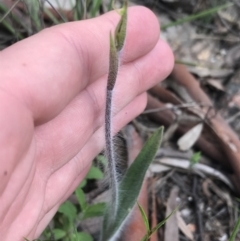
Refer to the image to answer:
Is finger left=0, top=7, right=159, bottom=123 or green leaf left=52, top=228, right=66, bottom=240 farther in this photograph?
green leaf left=52, top=228, right=66, bottom=240

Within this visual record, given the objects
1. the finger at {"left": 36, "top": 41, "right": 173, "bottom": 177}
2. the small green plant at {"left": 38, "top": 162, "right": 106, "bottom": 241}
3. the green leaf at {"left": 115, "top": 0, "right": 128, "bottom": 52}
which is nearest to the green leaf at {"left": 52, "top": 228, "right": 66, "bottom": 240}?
the small green plant at {"left": 38, "top": 162, "right": 106, "bottom": 241}

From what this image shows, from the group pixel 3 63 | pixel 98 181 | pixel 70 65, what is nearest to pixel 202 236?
pixel 98 181

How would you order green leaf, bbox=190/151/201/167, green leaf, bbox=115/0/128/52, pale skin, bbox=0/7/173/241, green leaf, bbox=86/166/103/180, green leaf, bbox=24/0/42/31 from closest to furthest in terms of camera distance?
green leaf, bbox=115/0/128/52, pale skin, bbox=0/7/173/241, green leaf, bbox=24/0/42/31, green leaf, bbox=86/166/103/180, green leaf, bbox=190/151/201/167

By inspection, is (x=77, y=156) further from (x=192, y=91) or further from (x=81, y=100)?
(x=192, y=91)

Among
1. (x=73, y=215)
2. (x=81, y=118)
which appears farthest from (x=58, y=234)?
(x=81, y=118)

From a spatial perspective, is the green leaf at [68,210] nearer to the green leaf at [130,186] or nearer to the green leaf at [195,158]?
the green leaf at [130,186]

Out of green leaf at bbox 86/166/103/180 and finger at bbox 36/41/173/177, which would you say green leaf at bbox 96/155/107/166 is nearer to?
green leaf at bbox 86/166/103/180

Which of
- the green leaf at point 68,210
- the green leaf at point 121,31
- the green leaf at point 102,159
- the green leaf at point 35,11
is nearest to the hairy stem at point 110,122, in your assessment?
the green leaf at point 121,31
